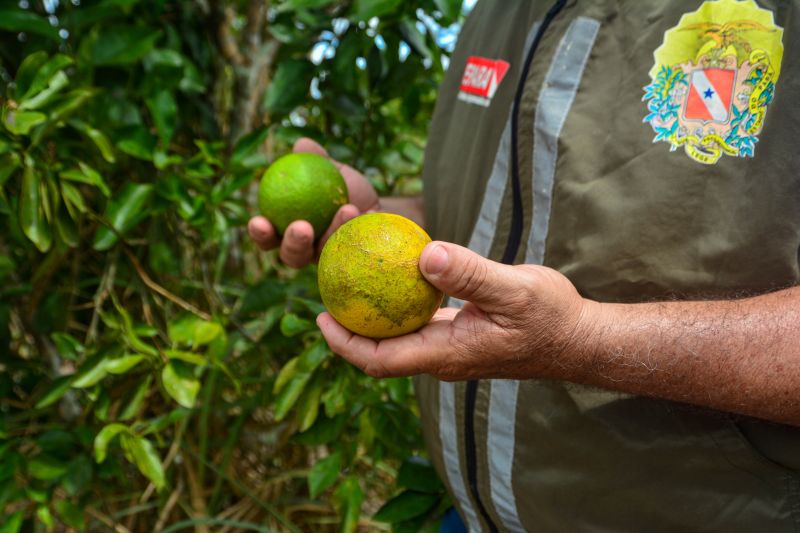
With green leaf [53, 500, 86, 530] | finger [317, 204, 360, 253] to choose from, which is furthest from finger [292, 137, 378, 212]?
green leaf [53, 500, 86, 530]

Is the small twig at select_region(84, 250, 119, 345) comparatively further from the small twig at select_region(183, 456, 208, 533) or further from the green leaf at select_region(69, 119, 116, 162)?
the small twig at select_region(183, 456, 208, 533)

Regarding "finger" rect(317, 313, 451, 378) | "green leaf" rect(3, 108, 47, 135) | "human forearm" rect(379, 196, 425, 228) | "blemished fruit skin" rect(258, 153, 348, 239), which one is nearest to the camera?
"finger" rect(317, 313, 451, 378)

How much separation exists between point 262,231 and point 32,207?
1.63 ft

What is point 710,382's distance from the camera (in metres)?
0.88

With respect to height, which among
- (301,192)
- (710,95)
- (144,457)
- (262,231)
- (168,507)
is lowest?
(168,507)

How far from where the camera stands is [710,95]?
96 cm

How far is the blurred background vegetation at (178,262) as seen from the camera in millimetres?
1464

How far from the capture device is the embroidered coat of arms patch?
2.98 feet

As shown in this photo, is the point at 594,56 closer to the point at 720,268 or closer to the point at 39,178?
the point at 720,268

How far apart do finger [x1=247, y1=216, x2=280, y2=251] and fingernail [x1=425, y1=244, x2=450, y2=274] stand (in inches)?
27.5

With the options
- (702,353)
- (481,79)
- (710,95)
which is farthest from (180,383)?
(710,95)

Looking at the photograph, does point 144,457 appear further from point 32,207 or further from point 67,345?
point 32,207

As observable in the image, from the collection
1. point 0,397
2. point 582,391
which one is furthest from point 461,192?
point 0,397

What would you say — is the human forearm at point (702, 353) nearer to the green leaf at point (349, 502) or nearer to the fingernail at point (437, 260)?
the fingernail at point (437, 260)
